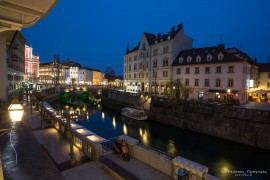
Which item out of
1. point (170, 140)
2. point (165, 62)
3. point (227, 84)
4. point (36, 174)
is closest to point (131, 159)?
point (36, 174)

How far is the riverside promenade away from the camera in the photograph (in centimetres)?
836

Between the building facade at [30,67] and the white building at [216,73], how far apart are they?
62.1 meters

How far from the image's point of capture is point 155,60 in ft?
169

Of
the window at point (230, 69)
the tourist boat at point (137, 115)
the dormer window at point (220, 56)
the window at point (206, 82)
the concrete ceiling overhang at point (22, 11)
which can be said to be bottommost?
the tourist boat at point (137, 115)

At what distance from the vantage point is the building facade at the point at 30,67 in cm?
6975

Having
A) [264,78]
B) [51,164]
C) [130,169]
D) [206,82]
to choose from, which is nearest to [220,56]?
[206,82]

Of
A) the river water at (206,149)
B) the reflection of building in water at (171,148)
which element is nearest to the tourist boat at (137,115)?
the river water at (206,149)

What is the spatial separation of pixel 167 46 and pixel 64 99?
42.5 m

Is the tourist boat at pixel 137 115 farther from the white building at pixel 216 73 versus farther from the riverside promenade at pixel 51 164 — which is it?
the riverside promenade at pixel 51 164

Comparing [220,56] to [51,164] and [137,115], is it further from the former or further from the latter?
[51,164]

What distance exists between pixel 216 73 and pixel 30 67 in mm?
74418

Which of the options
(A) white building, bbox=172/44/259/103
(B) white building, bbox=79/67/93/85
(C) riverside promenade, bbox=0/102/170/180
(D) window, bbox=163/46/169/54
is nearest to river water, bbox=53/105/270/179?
(C) riverside promenade, bbox=0/102/170/180

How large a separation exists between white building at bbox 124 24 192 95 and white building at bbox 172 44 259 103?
3139mm

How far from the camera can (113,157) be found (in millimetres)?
10195
